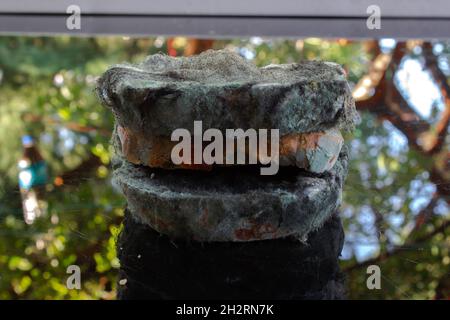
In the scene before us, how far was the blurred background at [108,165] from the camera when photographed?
686 mm

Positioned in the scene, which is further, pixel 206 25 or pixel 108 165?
pixel 206 25

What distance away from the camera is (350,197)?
84cm

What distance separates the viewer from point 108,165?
97 centimetres

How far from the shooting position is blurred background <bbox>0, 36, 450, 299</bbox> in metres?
0.69

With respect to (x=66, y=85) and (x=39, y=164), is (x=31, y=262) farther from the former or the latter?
(x=66, y=85)

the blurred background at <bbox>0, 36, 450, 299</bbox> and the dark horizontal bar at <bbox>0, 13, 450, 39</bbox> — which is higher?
the dark horizontal bar at <bbox>0, 13, 450, 39</bbox>

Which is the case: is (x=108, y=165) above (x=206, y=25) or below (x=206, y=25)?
below

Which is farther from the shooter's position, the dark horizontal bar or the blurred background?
the dark horizontal bar

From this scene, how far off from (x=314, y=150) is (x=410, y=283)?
0.19m

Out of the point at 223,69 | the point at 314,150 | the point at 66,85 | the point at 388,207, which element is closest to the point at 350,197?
the point at 388,207

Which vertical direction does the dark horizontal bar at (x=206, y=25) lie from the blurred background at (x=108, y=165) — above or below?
above
